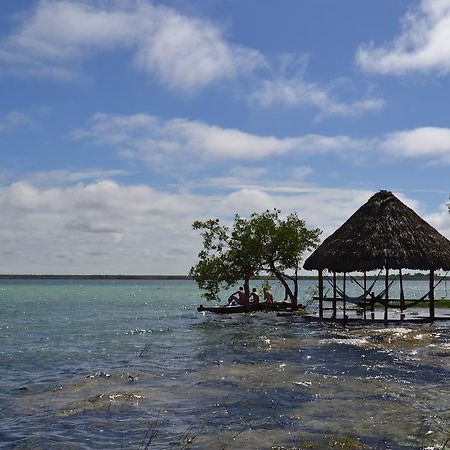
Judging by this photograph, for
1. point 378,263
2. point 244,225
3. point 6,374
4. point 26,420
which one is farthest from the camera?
point 244,225

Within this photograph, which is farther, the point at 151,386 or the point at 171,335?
the point at 171,335

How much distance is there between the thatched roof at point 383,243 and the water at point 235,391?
2887 millimetres

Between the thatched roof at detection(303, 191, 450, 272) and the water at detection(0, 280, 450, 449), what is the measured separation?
2.89 m

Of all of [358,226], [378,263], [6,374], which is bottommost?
[6,374]

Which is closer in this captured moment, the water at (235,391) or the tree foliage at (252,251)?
the water at (235,391)

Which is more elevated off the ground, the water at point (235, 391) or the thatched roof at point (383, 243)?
the thatched roof at point (383, 243)

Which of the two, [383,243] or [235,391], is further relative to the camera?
[383,243]

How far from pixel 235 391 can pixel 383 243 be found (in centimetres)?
1497

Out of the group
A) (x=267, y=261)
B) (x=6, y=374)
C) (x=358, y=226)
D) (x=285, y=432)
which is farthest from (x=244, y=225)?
(x=285, y=432)

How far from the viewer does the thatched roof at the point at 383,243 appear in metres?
25.8

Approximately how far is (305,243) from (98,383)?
A: 2446cm

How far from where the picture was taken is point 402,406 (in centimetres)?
1131

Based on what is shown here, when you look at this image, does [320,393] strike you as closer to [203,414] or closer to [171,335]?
[203,414]

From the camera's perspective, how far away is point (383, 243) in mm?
26250
